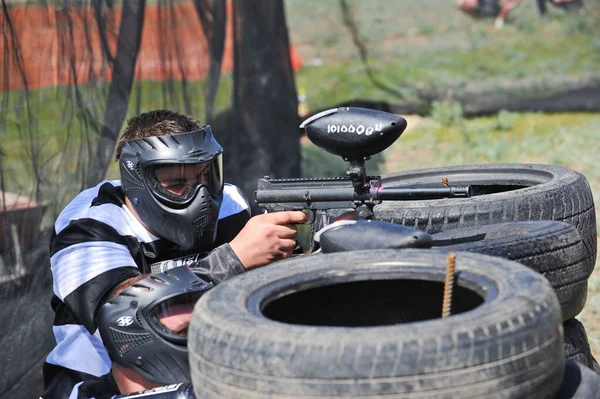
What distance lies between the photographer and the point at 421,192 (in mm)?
3225

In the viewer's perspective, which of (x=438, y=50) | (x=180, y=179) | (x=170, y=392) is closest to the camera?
(x=170, y=392)

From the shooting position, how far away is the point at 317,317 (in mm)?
2822

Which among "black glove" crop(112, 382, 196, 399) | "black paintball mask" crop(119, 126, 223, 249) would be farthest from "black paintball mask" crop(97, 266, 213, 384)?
"black paintball mask" crop(119, 126, 223, 249)

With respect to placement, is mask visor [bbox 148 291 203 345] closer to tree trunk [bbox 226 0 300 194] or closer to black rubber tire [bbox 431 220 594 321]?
black rubber tire [bbox 431 220 594 321]

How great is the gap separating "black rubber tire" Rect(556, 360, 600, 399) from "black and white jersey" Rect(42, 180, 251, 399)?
1.25m

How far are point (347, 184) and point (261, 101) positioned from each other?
449 centimetres

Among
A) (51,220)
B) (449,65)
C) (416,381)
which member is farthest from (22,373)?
(449,65)

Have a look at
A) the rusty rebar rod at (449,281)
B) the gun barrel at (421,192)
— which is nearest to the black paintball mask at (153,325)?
the gun barrel at (421,192)

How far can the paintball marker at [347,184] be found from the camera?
324 cm

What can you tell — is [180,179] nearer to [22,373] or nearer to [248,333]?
[248,333]

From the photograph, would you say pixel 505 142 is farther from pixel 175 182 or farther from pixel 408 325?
pixel 408 325

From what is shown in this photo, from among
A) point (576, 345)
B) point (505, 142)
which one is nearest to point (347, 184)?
point (576, 345)

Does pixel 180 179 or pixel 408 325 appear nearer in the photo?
pixel 408 325

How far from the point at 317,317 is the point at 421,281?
0.33m
